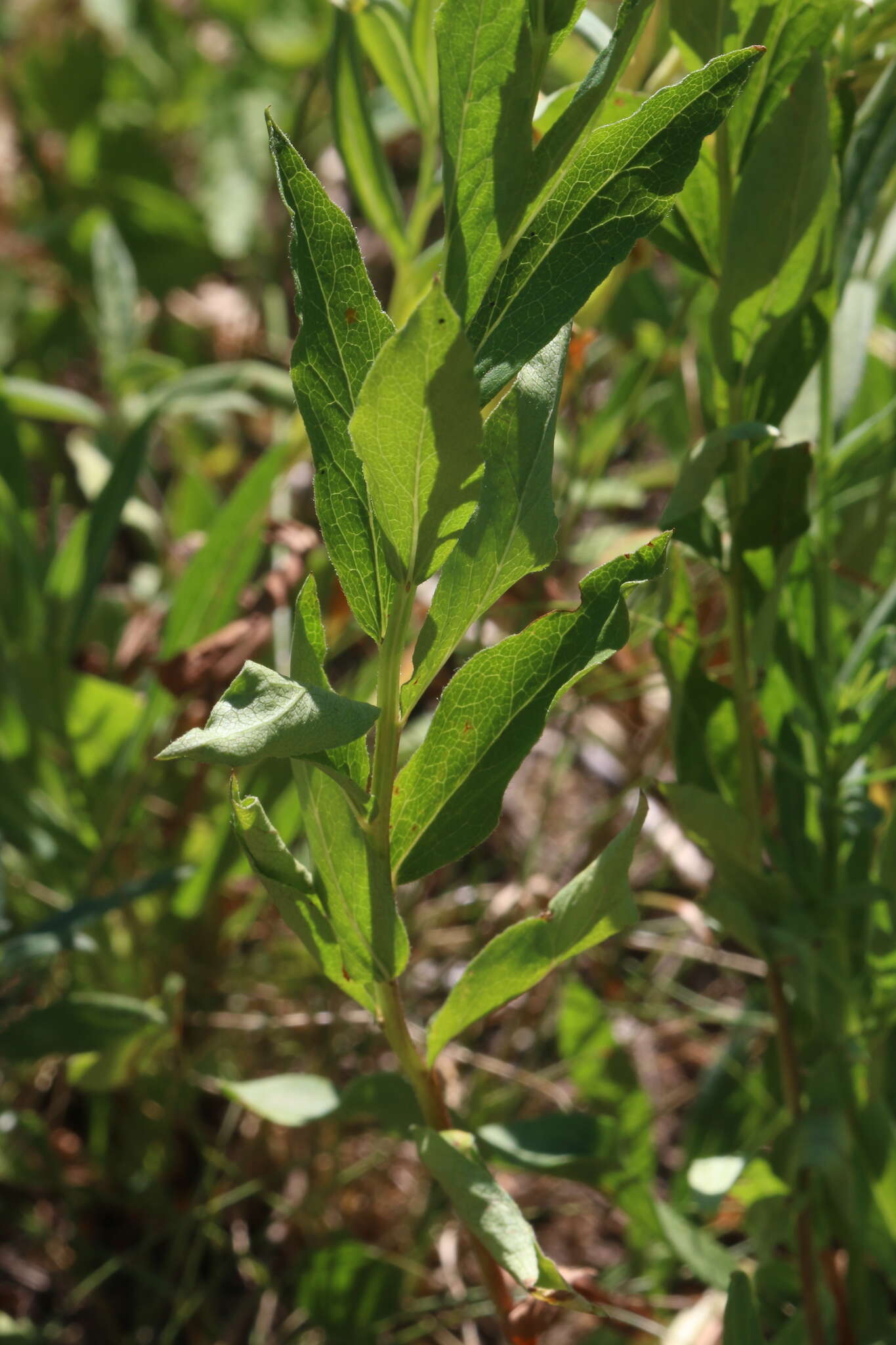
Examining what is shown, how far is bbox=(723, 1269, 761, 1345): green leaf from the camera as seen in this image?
2.06ft

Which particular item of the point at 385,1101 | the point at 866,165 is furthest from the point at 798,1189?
the point at 866,165

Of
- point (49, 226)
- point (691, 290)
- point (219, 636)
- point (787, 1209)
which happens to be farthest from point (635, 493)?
point (49, 226)

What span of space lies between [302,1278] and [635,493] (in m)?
0.77

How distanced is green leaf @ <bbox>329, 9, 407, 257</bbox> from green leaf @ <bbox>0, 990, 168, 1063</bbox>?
0.60 metres

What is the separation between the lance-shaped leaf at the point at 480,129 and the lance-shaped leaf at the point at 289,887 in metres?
0.22

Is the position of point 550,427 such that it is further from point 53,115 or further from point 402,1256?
point 53,115

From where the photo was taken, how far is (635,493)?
1.28 m

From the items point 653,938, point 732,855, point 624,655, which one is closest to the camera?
point 732,855

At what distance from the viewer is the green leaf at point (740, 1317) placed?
0.63 metres

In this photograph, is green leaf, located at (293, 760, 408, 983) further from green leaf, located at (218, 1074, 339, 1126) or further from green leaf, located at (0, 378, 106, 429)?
green leaf, located at (0, 378, 106, 429)

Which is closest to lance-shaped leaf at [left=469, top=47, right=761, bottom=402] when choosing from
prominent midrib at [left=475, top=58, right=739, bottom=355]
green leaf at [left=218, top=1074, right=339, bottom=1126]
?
prominent midrib at [left=475, top=58, right=739, bottom=355]

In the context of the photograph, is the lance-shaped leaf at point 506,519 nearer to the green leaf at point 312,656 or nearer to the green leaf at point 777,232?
the green leaf at point 312,656

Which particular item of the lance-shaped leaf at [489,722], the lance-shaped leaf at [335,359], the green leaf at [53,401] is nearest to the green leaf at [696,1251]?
the lance-shaped leaf at [489,722]

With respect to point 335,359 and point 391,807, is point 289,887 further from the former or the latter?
point 335,359
